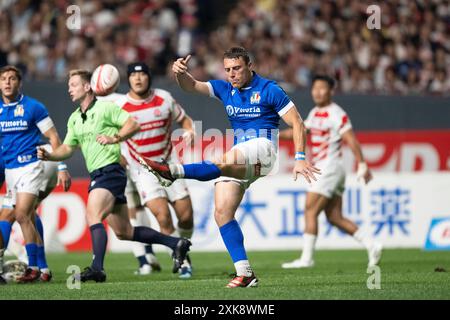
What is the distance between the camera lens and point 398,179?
54.4 feet

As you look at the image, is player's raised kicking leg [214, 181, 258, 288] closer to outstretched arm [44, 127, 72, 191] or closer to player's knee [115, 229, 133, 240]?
player's knee [115, 229, 133, 240]

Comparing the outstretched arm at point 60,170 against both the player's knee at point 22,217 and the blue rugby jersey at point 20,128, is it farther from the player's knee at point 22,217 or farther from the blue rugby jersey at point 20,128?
the player's knee at point 22,217

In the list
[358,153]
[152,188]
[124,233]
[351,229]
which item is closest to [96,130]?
[124,233]

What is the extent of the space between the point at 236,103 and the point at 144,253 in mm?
3441

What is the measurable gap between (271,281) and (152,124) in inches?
116

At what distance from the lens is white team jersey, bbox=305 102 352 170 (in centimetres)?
1323

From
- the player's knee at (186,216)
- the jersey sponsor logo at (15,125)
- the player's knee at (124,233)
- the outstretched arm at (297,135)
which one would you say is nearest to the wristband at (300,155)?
the outstretched arm at (297,135)

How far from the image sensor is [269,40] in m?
20.4

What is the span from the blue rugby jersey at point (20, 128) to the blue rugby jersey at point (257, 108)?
8.26 feet

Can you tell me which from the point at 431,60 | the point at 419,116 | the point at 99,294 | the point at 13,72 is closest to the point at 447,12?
the point at 431,60

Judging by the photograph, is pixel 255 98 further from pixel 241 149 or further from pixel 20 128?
pixel 20 128

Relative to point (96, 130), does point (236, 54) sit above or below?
above

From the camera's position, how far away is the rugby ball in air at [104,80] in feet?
36.9
